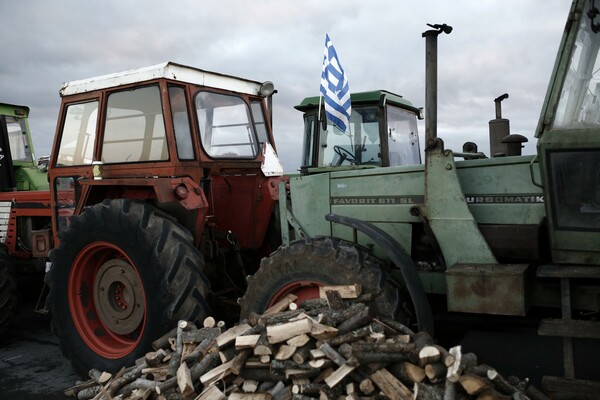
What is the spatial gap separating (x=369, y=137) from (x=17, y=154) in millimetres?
5075

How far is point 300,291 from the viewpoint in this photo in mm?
3762

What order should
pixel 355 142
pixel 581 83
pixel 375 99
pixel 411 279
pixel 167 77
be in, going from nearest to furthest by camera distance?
pixel 581 83 → pixel 411 279 → pixel 167 77 → pixel 375 99 → pixel 355 142

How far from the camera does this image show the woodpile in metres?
2.81

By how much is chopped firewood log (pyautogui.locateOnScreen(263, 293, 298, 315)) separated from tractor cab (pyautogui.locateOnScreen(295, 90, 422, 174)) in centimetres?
442

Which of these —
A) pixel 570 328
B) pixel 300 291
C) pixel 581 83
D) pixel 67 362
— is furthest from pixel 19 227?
pixel 581 83

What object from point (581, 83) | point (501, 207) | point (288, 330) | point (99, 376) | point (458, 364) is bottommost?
point (99, 376)

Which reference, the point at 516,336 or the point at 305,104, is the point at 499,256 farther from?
the point at 305,104

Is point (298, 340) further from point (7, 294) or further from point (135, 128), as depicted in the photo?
point (7, 294)

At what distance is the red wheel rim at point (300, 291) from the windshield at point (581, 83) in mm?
1781

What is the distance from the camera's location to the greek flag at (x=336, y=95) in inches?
221

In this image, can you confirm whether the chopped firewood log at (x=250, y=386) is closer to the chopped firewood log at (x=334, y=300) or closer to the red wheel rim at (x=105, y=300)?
the chopped firewood log at (x=334, y=300)

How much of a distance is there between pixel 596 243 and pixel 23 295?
657cm

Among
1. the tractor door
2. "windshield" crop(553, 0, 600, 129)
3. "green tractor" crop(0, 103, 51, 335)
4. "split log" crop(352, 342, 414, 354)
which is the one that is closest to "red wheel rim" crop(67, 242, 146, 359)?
"green tractor" crop(0, 103, 51, 335)

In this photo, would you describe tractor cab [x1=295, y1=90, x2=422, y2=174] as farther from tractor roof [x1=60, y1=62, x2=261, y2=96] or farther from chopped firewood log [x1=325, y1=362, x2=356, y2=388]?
chopped firewood log [x1=325, y1=362, x2=356, y2=388]
